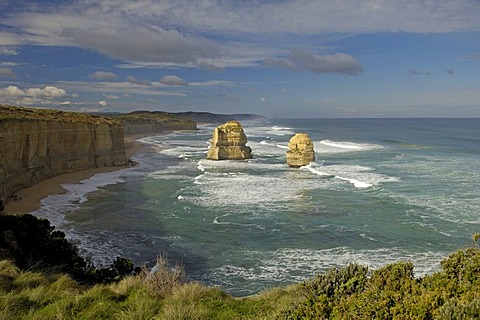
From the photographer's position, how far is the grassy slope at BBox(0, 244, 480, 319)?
5469 millimetres

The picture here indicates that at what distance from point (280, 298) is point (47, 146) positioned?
109 feet

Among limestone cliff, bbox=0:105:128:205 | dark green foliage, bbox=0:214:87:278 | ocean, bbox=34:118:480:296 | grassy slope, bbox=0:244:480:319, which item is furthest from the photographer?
limestone cliff, bbox=0:105:128:205

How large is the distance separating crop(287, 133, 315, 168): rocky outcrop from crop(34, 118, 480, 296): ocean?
3.27 m

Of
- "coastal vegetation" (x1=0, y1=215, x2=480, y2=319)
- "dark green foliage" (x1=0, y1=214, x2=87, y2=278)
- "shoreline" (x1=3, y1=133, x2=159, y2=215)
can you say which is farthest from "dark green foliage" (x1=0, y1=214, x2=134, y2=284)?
"shoreline" (x1=3, y1=133, x2=159, y2=215)

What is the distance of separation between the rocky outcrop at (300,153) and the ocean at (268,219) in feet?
10.7

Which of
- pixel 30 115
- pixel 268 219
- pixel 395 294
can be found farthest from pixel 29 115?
pixel 395 294

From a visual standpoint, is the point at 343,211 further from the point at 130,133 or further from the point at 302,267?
the point at 130,133

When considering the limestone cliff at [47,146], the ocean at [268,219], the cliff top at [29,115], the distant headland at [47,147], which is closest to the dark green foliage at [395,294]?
the ocean at [268,219]

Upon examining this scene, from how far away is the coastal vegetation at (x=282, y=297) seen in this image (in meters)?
5.48

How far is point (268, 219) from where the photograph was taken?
2345cm

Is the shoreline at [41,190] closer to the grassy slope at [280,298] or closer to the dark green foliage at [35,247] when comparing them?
the dark green foliage at [35,247]

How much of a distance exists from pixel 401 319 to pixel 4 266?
8.79 m

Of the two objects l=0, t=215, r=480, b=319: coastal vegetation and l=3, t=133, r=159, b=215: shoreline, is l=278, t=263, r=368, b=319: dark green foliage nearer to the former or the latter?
l=0, t=215, r=480, b=319: coastal vegetation

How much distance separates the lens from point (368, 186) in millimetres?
32844
